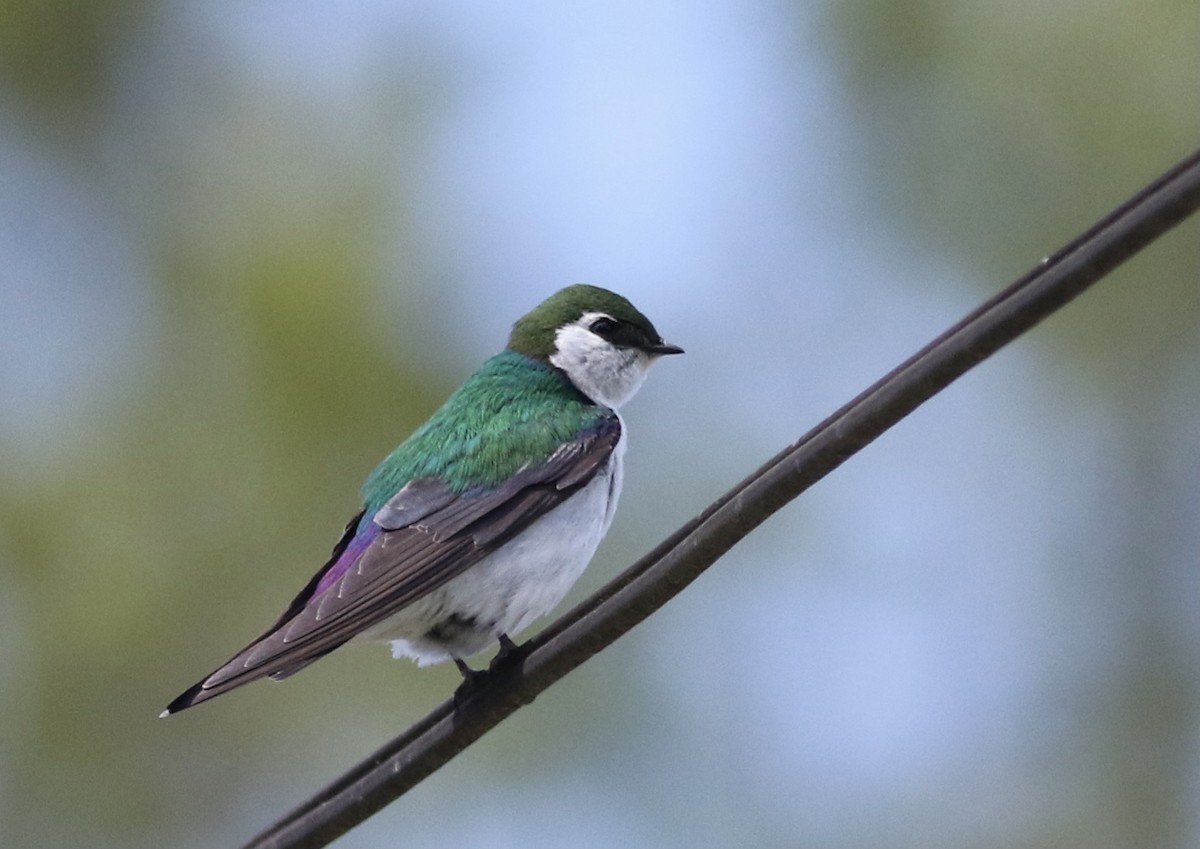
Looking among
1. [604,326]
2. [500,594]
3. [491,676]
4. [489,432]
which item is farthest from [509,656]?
[604,326]

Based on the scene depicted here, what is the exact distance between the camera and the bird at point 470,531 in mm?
4355

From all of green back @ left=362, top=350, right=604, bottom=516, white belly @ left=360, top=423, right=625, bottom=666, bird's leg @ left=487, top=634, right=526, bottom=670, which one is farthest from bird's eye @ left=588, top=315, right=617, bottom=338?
bird's leg @ left=487, top=634, right=526, bottom=670

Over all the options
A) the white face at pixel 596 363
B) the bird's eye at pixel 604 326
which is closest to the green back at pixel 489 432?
the white face at pixel 596 363

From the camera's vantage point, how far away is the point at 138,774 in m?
9.69

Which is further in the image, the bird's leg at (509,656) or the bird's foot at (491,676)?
the bird's leg at (509,656)

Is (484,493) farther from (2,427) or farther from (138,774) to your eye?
(2,427)

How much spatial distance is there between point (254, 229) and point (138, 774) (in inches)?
164

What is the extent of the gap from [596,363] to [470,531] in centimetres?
133

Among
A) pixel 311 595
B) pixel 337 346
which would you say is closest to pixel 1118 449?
pixel 337 346

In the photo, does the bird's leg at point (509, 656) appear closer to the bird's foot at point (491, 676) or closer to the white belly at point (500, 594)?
the bird's foot at point (491, 676)

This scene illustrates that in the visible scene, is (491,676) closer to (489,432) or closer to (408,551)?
(408,551)

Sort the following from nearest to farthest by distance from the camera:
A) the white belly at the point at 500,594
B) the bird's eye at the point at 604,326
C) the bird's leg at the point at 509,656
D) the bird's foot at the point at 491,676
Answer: the bird's foot at the point at 491,676 < the bird's leg at the point at 509,656 < the white belly at the point at 500,594 < the bird's eye at the point at 604,326

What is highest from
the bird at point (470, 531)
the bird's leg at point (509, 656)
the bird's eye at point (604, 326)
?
the bird's eye at point (604, 326)

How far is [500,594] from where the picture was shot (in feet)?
15.4
